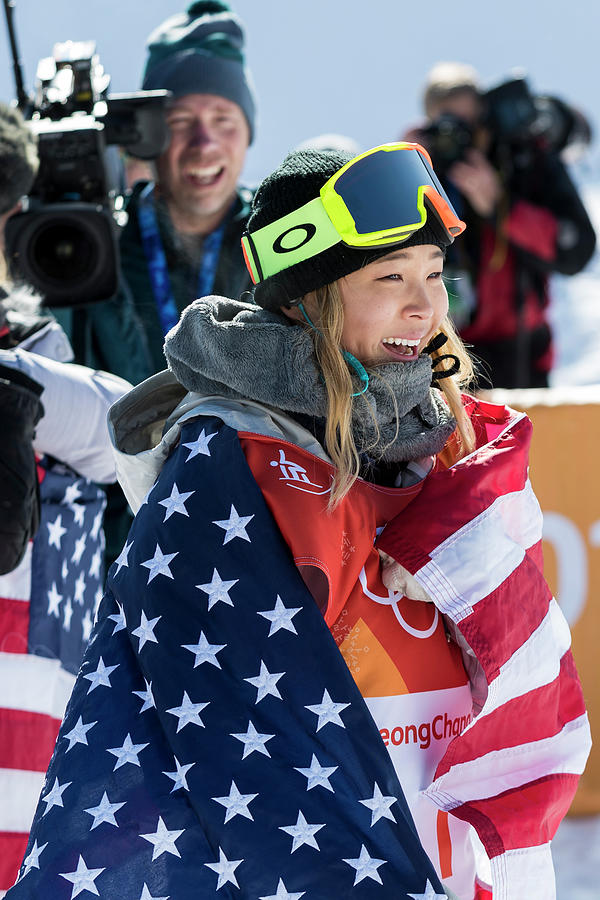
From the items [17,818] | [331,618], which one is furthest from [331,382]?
[17,818]

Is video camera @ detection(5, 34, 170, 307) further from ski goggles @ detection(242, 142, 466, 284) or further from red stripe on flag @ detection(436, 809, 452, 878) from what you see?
red stripe on flag @ detection(436, 809, 452, 878)

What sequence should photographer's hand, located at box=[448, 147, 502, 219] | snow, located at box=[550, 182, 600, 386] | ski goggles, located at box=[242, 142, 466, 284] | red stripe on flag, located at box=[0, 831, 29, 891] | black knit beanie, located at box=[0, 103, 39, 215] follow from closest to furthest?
1. ski goggles, located at box=[242, 142, 466, 284]
2. red stripe on flag, located at box=[0, 831, 29, 891]
3. black knit beanie, located at box=[0, 103, 39, 215]
4. photographer's hand, located at box=[448, 147, 502, 219]
5. snow, located at box=[550, 182, 600, 386]

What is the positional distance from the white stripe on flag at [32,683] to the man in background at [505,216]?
2608mm

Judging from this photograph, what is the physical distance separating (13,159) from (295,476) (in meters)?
1.37

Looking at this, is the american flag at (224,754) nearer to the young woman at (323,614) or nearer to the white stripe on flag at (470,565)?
the young woman at (323,614)

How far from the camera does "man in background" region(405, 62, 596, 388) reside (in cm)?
452

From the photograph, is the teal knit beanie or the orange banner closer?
the teal knit beanie

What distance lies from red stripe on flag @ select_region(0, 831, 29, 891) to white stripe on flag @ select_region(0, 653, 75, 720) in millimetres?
257

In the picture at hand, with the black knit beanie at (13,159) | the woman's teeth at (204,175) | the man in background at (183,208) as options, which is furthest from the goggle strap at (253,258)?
the woman's teeth at (204,175)

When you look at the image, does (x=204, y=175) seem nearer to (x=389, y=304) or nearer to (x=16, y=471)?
(x=16, y=471)

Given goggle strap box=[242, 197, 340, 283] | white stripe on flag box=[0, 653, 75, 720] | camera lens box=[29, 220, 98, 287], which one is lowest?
white stripe on flag box=[0, 653, 75, 720]

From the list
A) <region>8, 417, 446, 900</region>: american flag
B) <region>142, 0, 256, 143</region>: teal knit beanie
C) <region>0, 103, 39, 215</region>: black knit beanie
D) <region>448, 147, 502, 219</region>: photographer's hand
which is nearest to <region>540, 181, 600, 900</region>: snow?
<region>448, 147, 502, 219</region>: photographer's hand

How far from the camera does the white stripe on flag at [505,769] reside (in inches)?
63.8

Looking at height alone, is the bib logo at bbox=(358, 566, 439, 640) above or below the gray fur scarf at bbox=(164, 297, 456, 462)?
below
